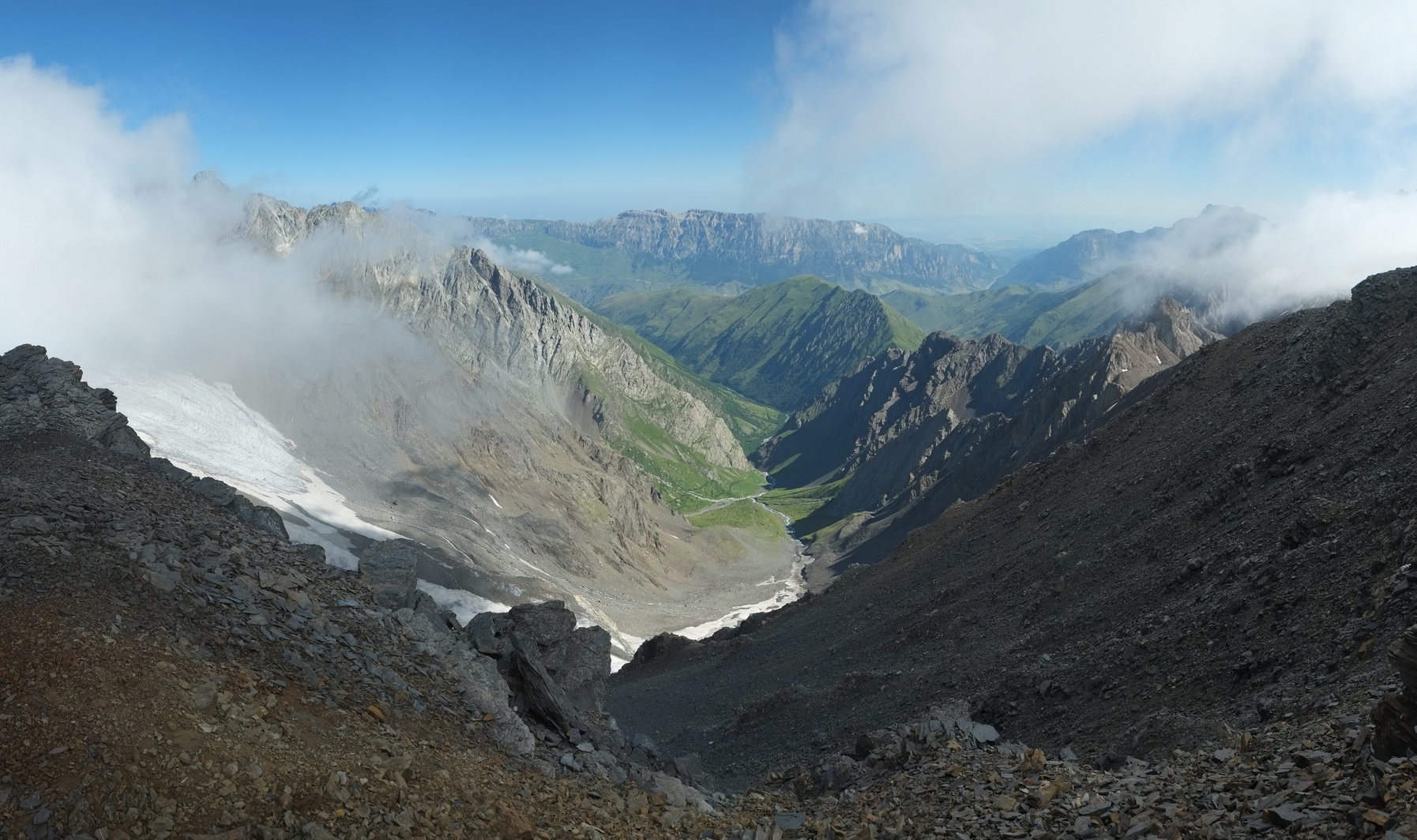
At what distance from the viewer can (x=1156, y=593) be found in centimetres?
3791

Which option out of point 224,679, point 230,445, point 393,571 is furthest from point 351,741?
point 230,445

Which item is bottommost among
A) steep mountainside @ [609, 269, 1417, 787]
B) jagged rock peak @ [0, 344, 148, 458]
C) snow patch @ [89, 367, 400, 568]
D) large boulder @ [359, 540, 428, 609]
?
steep mountainside @ [609, 269, 1417, 787]

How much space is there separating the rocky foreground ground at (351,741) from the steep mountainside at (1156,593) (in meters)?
1.92

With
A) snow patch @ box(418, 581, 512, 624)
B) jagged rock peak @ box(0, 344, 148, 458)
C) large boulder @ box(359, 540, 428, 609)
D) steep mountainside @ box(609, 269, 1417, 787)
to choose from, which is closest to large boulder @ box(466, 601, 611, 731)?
large boulder @ box(359, 540, 428, 609)

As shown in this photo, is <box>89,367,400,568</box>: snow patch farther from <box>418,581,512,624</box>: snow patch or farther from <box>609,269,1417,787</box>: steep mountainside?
<box>609,269,1417,787</box>: steep mountainside

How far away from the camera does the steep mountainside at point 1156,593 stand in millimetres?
25672

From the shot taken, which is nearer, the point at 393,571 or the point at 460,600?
the point at 393,571

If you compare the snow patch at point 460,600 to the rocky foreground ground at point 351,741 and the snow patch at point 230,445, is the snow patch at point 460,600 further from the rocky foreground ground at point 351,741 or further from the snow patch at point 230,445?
the rocky foreground ground at point 351,741

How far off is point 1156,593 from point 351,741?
1420 inches

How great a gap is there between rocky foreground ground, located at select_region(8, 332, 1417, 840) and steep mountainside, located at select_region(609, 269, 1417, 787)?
192cm

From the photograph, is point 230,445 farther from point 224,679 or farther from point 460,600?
point 224,679

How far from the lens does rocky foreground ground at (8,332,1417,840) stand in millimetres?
12961

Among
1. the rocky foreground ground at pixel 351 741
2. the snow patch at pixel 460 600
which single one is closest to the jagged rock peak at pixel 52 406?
the rocky foreground ground at pixel 351 741

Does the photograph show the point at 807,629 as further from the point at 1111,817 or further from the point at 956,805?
the point at 1111,817
